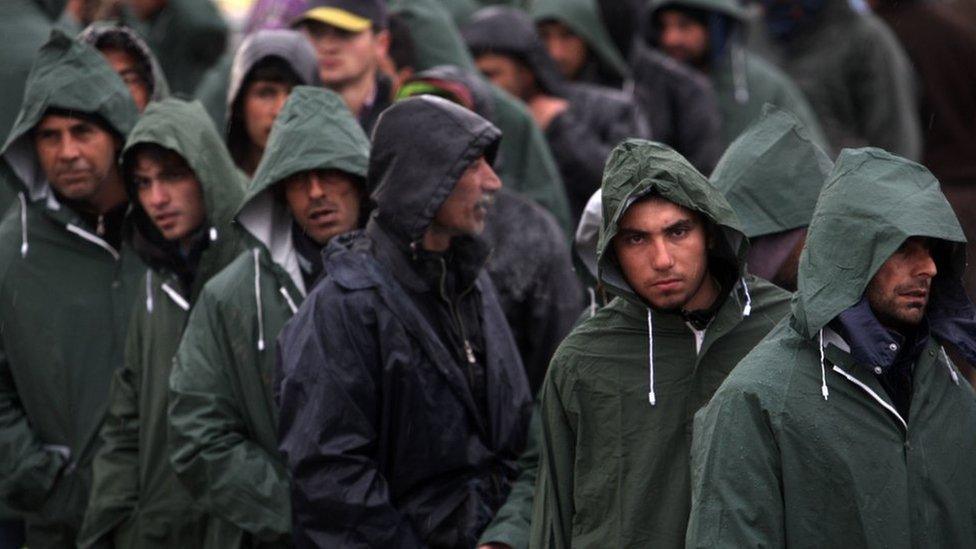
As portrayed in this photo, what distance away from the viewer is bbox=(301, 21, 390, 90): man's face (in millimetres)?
8453

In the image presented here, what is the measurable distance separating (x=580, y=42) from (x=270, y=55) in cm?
290

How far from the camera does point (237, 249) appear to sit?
7098 millimetres

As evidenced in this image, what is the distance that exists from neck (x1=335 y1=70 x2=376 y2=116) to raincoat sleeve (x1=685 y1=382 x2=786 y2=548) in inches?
149

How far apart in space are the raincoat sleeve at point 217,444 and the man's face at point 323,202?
1.41 ft

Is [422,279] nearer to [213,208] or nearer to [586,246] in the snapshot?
[586,246]

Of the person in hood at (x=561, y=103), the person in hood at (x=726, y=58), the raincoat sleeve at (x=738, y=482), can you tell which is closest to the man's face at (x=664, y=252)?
the raincoat sleeve at (x=738, y=482)

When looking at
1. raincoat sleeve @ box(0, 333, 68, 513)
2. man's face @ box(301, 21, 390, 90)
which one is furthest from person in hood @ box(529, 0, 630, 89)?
raincoat sleeve @ box(0, 333, 68, 513)


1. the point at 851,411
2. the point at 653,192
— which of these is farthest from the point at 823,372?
the point at 653,192

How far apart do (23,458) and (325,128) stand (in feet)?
5.54

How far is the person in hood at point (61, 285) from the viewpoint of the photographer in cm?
727

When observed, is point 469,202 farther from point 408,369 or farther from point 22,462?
point 22,462

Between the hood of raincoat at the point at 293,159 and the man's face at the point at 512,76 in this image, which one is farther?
the man's face at the point at 512,76

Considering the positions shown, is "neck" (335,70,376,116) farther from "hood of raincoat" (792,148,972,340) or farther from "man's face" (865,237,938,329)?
"man's face" (865,237,938,329)

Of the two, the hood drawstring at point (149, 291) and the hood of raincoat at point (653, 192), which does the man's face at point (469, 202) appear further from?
the hood drawstring at point (149, 291)
